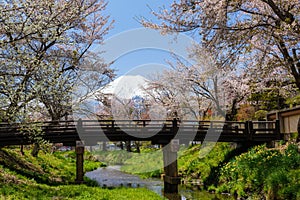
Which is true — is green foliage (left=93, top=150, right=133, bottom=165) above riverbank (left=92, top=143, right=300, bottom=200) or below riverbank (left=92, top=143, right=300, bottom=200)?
below

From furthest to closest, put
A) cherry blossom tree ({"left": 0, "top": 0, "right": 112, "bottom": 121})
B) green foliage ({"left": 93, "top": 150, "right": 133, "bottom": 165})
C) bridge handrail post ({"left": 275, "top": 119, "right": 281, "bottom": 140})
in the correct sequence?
1. green foliage ({"left": 93, "top": 150, "right": 133, "bottom": 165})
2. bridge handrail post ({"left": 275, "top": 119, "right": 281, "bottom": 140})
3. cherry blossom tree ({"left": 0, "top": 0, "right": 112, "bottom": 121})

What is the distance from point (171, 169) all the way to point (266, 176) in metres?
5.13

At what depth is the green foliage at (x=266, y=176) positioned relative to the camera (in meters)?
9.12

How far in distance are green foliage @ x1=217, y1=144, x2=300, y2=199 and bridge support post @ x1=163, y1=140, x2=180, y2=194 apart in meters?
2.05

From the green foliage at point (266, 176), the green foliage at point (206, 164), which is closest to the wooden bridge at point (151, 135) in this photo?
the green foliage at point (206, 164)

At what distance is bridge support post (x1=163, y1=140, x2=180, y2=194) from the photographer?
14.2m

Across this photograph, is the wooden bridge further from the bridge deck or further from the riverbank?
the riverbank


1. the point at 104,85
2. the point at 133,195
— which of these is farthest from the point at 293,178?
the point at 104,85

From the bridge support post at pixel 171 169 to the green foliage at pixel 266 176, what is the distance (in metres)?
2.05

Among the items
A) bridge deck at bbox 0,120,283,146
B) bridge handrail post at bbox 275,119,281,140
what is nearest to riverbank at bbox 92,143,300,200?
bridge deck at bbox 0,120,283,146

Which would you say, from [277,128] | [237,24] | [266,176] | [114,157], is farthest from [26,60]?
[114,157]

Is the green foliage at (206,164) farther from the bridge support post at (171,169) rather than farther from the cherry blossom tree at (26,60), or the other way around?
the cherry blossom tree at (26,60)

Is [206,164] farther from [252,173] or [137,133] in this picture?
[252,173]

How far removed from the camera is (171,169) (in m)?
14.6
